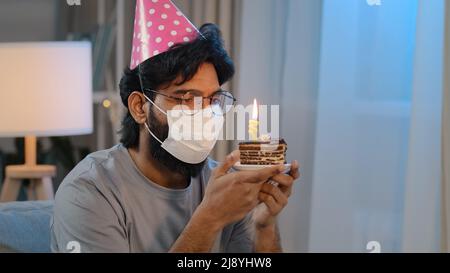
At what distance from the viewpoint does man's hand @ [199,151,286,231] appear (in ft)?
3.73

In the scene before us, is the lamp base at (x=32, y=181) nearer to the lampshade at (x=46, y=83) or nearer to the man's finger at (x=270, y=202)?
the lampshade at (x=46, y=83)

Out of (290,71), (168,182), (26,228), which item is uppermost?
(290,71)

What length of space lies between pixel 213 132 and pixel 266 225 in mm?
221

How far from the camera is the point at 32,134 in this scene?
1.32m

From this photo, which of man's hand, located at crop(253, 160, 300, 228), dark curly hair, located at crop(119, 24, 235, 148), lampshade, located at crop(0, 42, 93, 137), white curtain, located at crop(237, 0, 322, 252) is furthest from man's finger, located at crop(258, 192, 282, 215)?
lampshade, located at crop(0, 42, 93, 137)

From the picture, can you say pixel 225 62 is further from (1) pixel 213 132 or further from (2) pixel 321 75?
(2) pixel 321 75

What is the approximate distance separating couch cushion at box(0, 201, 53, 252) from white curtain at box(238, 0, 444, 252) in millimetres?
525

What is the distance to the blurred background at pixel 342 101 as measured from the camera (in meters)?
1.31

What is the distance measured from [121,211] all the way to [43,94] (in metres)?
0.31

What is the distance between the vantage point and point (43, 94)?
1299 mm

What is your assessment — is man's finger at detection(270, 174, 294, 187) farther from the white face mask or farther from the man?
the white face mask

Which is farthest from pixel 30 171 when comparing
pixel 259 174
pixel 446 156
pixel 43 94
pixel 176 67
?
pixel 446 156

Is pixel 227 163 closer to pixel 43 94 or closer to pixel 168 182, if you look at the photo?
pixel 168 182

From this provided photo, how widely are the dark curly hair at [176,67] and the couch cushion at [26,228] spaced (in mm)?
237
